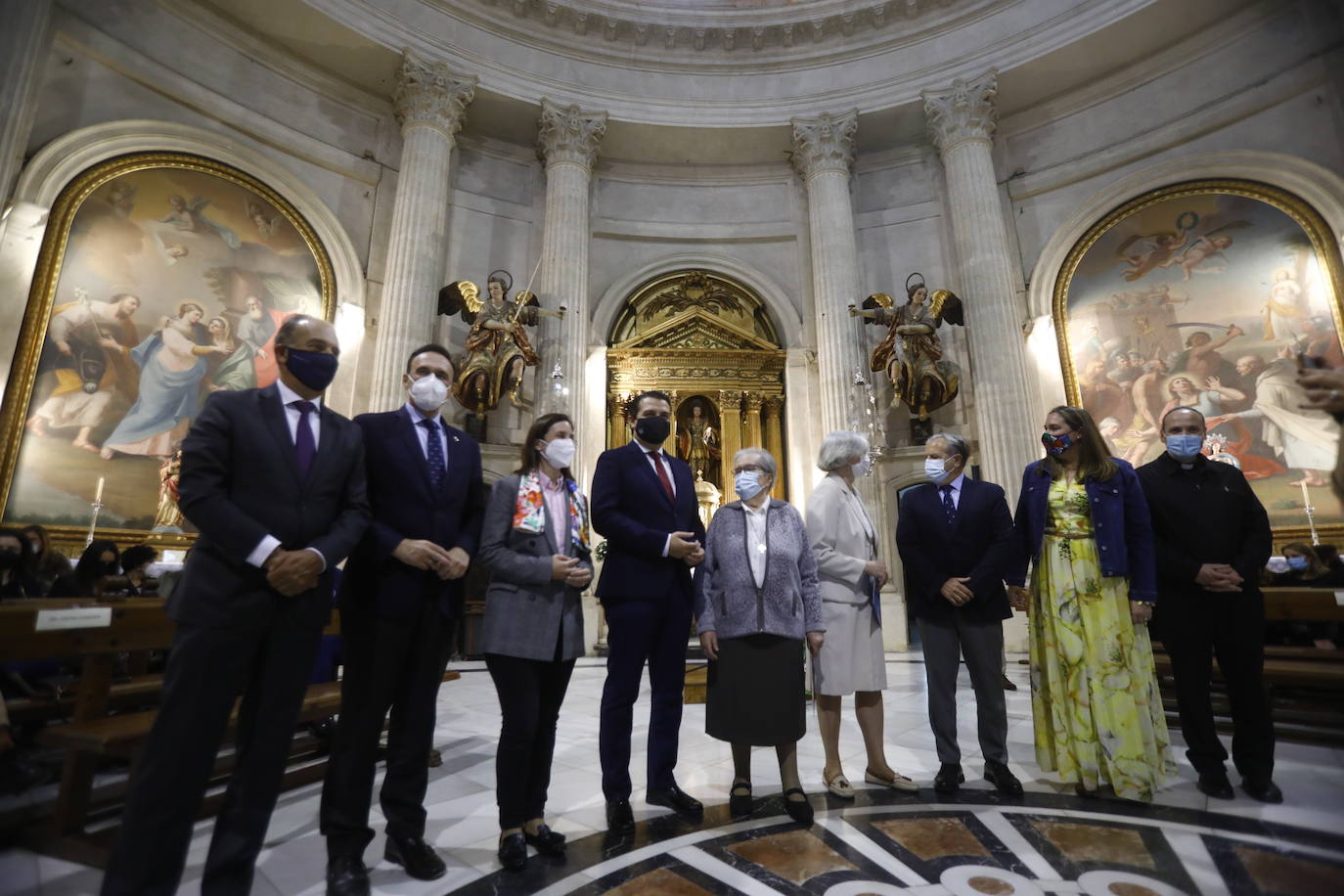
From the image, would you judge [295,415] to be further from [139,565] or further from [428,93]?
[428,93]

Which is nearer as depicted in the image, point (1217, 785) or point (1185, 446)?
point (1217, 785)

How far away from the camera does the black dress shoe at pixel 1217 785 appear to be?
2547 millimetres

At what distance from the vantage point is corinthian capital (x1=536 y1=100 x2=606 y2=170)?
1034 centimetres

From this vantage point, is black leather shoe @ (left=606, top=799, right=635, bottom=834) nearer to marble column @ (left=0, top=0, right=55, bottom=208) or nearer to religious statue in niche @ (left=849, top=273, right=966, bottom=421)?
religious statue in niche @ (left=849, top=273, right=966, bottom=421)

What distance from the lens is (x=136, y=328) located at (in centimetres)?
731

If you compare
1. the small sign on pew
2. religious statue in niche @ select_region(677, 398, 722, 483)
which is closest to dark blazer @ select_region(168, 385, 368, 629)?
the small sign on pew

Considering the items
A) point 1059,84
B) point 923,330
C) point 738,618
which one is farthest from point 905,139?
point 738,618

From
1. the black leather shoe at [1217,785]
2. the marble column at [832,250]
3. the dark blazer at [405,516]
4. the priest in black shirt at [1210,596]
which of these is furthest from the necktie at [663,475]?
the marble column at [832,250]

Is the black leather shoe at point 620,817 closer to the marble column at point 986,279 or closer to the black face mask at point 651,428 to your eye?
the black face mask at point 651,428

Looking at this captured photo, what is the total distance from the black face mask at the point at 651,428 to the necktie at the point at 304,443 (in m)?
1.21

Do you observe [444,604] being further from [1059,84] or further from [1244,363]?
[1059,84]

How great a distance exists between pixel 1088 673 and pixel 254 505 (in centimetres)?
321

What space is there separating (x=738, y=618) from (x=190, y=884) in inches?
74.9

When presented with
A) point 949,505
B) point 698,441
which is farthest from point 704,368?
point 949,505
